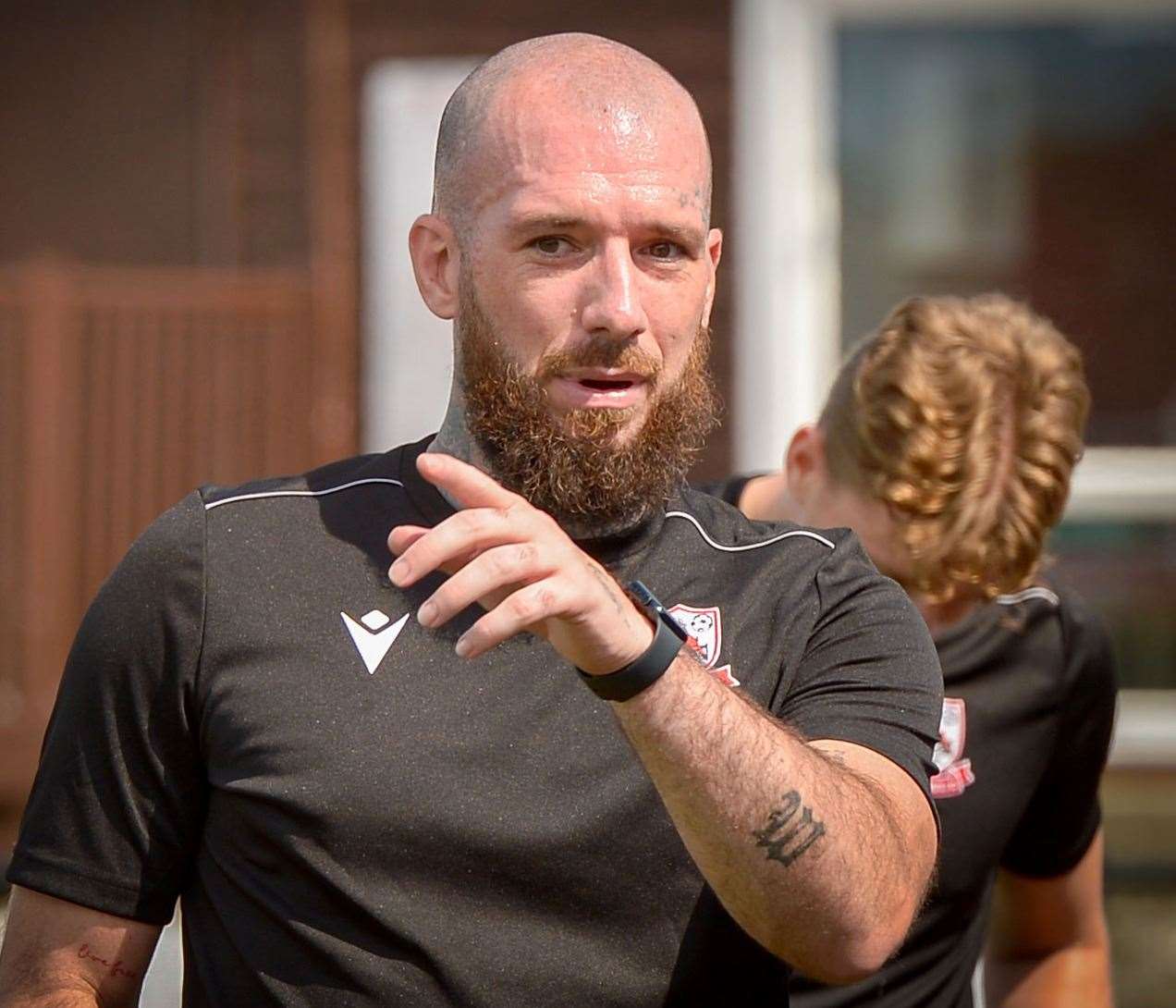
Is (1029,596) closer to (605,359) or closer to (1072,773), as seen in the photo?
(1072,773)

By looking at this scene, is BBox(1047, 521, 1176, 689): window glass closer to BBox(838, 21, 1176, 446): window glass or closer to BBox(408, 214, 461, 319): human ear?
BBox(838, 21, 1176, 446): window glass

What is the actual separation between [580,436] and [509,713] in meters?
0.35

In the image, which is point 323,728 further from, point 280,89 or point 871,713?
point 280,89

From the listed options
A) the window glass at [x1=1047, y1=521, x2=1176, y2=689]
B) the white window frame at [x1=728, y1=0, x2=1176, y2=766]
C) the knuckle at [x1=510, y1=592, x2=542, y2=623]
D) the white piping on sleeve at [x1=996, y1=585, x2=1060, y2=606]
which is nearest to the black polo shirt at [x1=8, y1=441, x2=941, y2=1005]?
the knuckle at [x1=510, y1=592, x2=542, y2=623]

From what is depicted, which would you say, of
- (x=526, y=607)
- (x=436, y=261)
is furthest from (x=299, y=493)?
(x=526, y=607)

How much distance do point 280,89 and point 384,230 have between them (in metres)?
0.89

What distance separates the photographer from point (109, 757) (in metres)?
2.16

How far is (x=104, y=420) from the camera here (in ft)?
24.3

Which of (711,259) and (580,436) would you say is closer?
(580,436)

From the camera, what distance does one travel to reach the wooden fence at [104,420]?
23.8ft

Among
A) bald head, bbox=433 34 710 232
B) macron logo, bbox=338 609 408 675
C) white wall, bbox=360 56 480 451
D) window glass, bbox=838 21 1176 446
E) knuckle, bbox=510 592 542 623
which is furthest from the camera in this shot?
white wall, bbox=360 56 480 451

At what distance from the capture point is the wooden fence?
23.8ft

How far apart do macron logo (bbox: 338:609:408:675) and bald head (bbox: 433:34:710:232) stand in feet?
1.75

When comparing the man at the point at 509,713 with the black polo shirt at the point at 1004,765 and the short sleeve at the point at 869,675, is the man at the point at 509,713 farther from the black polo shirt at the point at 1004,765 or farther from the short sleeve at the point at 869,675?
the black polo shirt at the point at 1004,765
